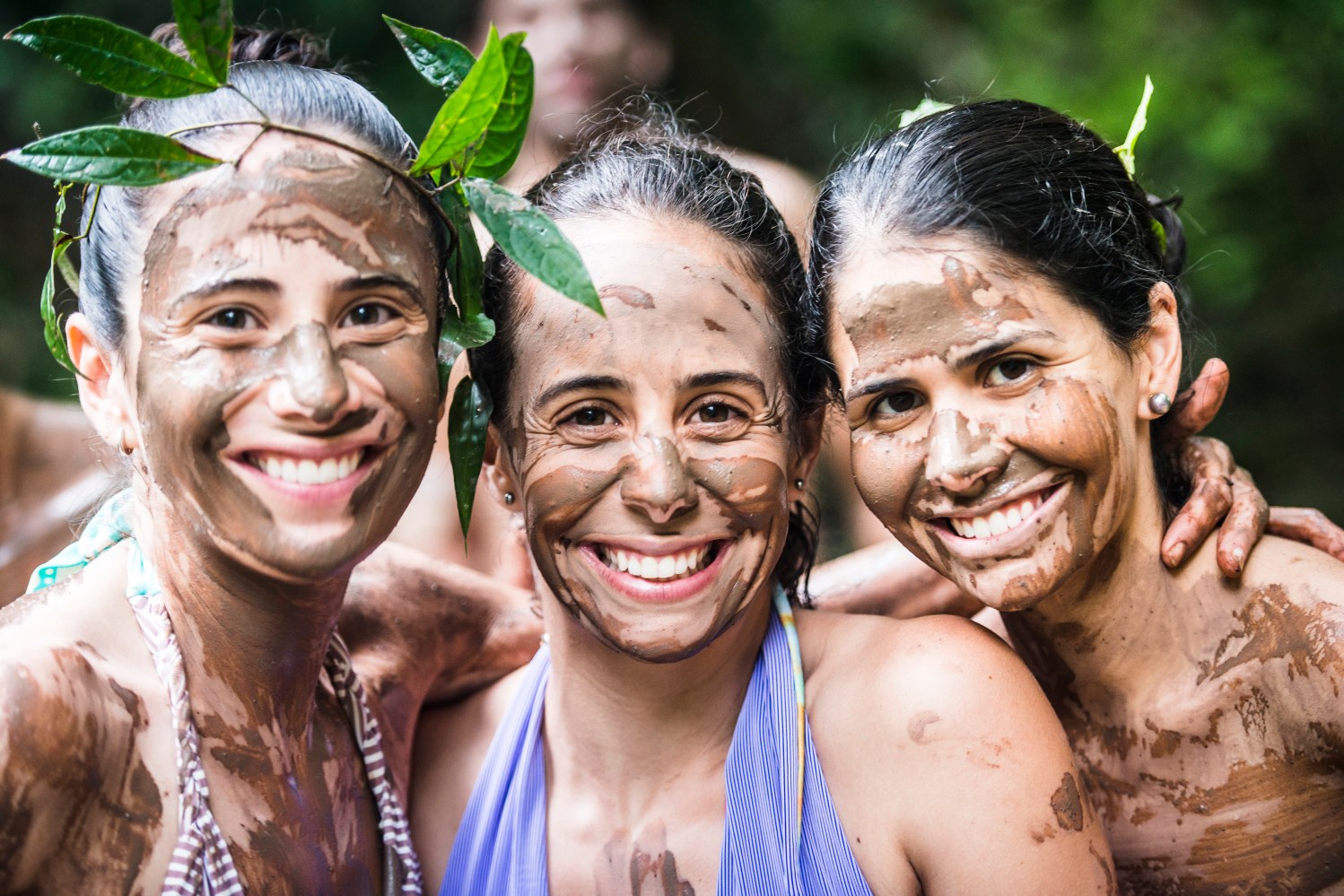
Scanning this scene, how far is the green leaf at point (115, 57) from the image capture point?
1.89 m

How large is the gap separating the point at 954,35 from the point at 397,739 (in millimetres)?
5877

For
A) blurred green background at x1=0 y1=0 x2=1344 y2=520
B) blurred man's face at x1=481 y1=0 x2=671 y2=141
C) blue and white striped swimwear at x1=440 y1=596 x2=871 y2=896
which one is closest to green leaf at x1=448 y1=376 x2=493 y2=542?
blue and white striped swimwear at x1=440 y1=596 x2=871 y2=896

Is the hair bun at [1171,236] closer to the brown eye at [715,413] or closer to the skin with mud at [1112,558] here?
the skin with mud at [1112,558]

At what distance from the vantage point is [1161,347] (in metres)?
2.52

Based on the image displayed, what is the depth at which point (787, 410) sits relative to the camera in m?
2.45

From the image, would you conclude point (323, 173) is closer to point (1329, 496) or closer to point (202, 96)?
point (202, 96)

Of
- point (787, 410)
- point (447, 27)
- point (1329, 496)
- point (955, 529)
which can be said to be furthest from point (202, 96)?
point (1329, 496)

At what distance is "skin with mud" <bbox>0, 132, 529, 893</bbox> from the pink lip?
0.36m

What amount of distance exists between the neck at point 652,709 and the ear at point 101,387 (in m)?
0.79

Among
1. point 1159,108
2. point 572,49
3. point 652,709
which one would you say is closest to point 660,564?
point 652,709

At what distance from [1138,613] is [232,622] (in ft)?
5.20

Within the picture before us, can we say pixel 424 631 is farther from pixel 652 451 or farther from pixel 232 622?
pixel 652 451

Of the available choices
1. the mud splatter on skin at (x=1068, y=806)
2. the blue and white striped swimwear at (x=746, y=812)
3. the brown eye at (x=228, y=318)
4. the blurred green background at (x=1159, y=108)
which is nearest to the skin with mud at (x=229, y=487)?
the brown eye at (x=228, y=318)

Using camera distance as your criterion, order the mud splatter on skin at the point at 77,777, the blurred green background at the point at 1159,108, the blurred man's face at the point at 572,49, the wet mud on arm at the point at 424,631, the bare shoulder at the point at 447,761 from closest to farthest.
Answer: the mud splatter on skin at the point at 77,777 → the bare shoulder at the point at 447,761 → the wet mud on arm at the point at 424,631 → the blurred man's face at the point at 572,49 → the blurred green background at the point at 1159,108
